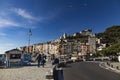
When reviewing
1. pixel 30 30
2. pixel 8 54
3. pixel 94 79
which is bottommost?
pixel 94 79

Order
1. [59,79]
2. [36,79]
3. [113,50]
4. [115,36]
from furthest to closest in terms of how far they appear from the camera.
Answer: [115,36] → [113,50] → [59,79] → [36,79]

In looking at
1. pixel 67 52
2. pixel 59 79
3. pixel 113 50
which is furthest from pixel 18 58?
pixel 67 52

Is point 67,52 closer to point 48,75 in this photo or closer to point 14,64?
point 14,64

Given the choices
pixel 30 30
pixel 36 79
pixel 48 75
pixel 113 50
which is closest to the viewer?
pixel 48 75

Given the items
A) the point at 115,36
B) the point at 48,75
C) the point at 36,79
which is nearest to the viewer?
the point at 48,75

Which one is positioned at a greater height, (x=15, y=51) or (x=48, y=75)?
(x=15, y=51)

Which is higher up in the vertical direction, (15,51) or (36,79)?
(15,51)

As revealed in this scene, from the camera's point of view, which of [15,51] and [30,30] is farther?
[30,30]

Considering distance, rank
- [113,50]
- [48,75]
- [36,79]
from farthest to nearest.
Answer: [113,50] → [36,79] → [48,75]

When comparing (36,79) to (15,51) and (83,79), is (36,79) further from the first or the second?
(15,51)

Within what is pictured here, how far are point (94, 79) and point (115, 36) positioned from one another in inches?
7173

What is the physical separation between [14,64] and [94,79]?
24.8 meters

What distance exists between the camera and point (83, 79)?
2067 cm

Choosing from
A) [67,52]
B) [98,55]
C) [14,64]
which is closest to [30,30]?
[14,64]
